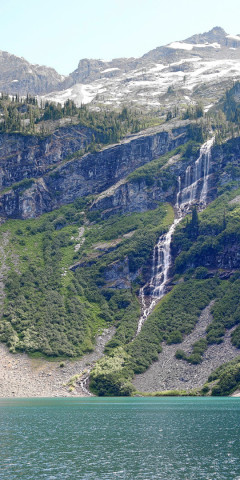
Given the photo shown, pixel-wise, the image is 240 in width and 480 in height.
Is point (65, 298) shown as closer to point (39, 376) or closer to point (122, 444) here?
point (39, 376)

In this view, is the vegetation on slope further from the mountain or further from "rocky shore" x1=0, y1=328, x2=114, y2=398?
"rocky shore" x1=0, y1=328, x2=114, y2=398

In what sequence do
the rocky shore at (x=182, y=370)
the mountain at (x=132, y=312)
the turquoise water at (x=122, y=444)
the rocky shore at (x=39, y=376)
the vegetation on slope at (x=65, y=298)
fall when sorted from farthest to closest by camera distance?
1. the vegetation on slope at (x=65, y=298)
2. the mountain at (x=132, y=312)
3. the rocky shore at (x=39, y=376)
4. the rocky shore at (x=182, y=370)
5. the turquoise water at (x=122, y=444)

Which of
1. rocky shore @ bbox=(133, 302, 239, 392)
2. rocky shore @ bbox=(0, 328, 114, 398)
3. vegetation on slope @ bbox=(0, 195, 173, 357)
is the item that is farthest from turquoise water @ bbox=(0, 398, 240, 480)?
vegetation on slope @ bbox=(0, 195, 173, 357)

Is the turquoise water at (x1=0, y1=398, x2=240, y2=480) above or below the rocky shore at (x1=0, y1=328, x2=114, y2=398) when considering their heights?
above

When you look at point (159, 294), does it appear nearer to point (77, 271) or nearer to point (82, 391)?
point (77, 271)

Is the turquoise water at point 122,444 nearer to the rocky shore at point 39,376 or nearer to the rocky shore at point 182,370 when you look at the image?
the rocky shore at point 182,370

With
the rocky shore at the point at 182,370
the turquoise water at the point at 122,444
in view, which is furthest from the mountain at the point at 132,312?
the turquoise water at the point at 122,444

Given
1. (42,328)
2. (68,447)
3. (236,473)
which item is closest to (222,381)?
(42,328)

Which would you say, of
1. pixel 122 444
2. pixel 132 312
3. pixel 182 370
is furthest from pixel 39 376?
pixel 122 444
